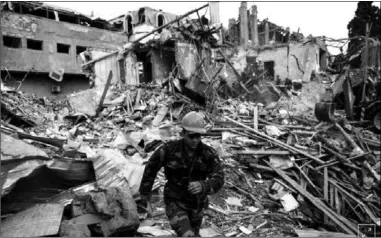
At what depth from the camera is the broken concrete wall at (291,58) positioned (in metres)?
20.3

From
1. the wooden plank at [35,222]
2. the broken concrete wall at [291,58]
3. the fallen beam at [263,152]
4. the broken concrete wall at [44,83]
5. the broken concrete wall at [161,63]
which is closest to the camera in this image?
the wooden plank at [35,222]

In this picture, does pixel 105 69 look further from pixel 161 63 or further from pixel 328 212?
pixel 328 212

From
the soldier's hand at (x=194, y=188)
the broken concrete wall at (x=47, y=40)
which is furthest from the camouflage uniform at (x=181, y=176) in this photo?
the broken concrete wall at (x=47, y=40)

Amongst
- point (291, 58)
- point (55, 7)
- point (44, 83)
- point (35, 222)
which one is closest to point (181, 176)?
point (35, 222)

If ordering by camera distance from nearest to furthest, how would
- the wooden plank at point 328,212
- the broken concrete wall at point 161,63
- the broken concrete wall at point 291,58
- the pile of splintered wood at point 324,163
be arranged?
the wooden plank at point 328,212
the pile of splintered wood at point 324,163
the broken concrete wall at point 161,63
the broken concrete wall at point 291,58

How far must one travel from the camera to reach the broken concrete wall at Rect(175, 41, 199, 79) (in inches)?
554

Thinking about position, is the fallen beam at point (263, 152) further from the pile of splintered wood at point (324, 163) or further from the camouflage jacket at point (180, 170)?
the camouflage jacket at point (180, 170)

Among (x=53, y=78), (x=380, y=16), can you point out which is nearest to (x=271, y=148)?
(x=53, y=78)

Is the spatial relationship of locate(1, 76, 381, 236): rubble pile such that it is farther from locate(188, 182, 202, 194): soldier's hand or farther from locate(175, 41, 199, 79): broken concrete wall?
locate(175, 41, 199, 79): broken concrete wall

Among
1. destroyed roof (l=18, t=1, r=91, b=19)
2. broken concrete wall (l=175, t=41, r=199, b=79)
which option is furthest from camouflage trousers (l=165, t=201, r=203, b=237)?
destroyed roof (l=18, t=1, r=91, b=19)

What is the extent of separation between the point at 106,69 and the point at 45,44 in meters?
8.80

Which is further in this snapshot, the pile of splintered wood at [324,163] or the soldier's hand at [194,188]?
the pile of splintered wood at [324,163]

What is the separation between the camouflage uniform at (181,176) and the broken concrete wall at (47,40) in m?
19.4

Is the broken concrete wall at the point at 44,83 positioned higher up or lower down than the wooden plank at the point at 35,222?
higher up
